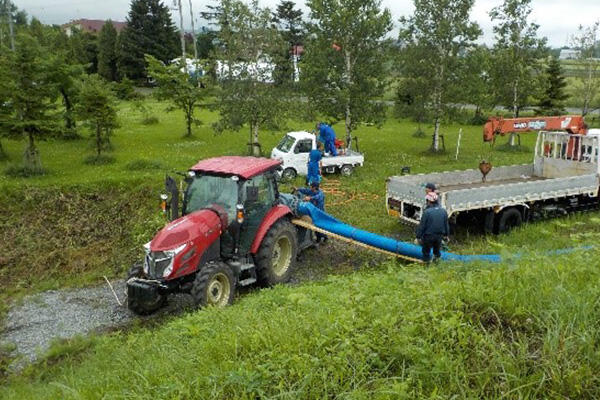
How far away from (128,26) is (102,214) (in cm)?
4003

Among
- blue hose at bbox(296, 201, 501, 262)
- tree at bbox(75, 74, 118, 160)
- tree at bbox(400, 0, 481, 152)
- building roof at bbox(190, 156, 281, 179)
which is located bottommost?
blue hose at bbox(296, 201, 501, 262)

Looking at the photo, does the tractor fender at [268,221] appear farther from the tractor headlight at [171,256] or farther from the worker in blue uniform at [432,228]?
the worker in blue uniform at [432,228]

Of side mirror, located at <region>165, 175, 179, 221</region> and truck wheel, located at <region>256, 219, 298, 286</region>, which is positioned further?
truck wheel, located at <region>256, 219, 298, 286</region>

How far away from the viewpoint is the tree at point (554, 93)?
33.0 metres

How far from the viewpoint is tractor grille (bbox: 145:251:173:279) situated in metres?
8.20

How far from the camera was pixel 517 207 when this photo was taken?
41.8ft

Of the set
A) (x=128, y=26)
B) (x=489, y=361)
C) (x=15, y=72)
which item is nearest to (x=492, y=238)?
(x=489, y=361)

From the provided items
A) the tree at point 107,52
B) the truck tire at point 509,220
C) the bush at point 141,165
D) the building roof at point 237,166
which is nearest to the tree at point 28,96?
the bush at point 141,165

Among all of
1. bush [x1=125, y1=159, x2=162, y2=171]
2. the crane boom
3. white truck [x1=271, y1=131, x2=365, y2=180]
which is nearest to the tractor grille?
the crane boom

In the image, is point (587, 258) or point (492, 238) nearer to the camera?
point (587, 258)

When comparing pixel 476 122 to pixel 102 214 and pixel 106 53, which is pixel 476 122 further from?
pixel 106 53

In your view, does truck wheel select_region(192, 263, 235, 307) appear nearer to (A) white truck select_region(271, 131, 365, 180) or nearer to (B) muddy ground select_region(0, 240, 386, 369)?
(B) muddy ground select_region(0, 240, 386, 369)

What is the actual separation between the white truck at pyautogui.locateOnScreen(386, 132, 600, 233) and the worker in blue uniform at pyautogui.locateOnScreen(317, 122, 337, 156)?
6.13 meters

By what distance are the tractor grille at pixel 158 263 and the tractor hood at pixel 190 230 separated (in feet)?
0.34
